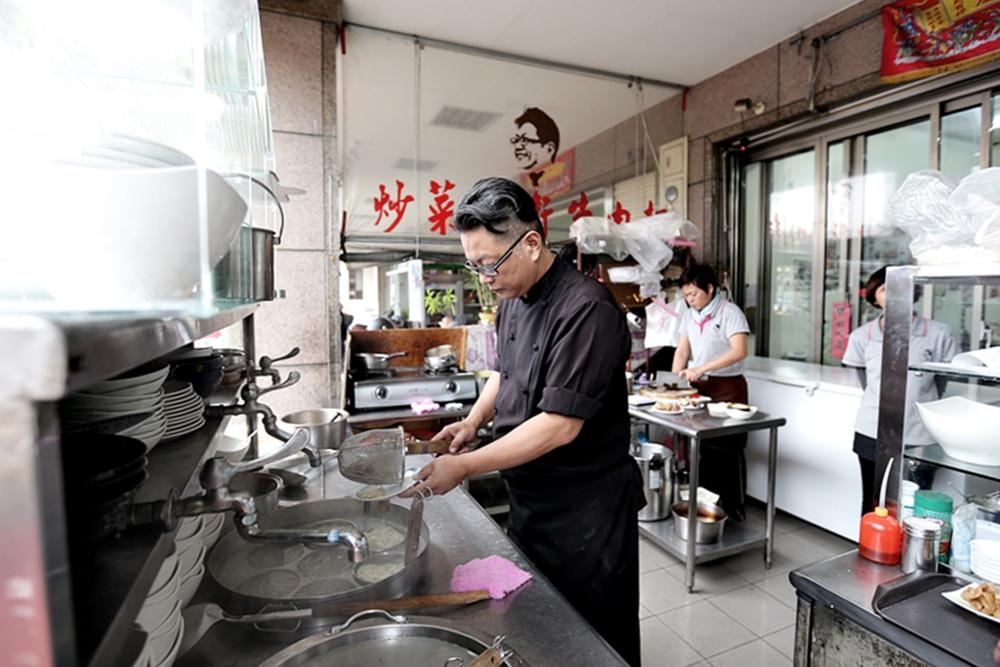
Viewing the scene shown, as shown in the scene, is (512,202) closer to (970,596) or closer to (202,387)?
(202,387)

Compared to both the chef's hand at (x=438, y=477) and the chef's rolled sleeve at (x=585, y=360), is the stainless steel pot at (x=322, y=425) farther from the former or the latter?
the chef's rolled sleeve at (x=585, y=360)

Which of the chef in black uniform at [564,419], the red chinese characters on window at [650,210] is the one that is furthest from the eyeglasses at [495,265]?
the red chinese characters on window at [650,210]

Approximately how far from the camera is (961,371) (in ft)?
5.57

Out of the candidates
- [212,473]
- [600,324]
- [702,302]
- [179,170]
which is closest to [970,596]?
[600,324]

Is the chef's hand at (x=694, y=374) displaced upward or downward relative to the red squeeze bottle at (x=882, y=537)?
upward

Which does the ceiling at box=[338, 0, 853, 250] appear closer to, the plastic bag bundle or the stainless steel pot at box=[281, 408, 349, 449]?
the plastic bag bundle

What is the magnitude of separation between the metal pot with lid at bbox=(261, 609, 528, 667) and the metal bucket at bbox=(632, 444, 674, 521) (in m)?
2.74

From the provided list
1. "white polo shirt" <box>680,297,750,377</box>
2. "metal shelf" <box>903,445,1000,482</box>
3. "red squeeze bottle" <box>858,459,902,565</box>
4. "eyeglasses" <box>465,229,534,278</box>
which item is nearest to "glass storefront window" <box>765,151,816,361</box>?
"white polo shirt" <box>680,297,750,377</box>

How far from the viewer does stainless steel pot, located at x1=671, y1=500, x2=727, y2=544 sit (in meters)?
3.28

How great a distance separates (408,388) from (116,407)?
111 inches

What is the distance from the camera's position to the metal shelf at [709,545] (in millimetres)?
3189

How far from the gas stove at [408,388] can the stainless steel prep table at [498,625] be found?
212 centimetres

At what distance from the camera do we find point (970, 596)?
1.49 m

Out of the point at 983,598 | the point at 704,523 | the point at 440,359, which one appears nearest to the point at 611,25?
the point at 440,359
